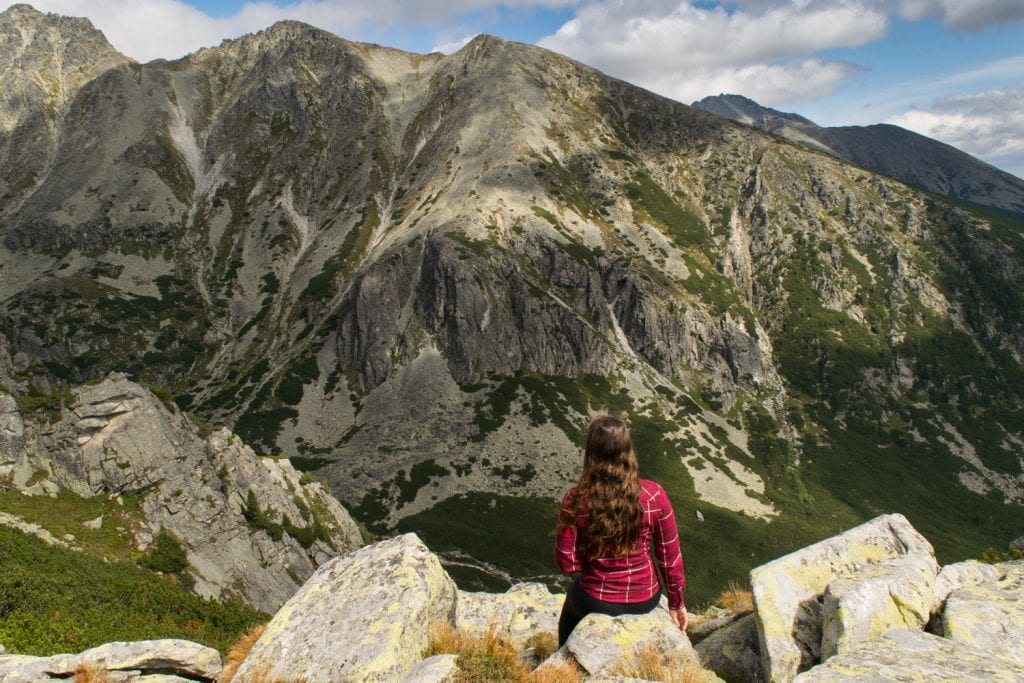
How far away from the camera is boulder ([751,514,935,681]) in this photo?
31.6 feet

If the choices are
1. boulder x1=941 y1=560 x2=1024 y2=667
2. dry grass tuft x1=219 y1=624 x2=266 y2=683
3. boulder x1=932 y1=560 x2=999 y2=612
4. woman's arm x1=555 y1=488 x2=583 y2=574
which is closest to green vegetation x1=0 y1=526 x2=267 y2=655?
dry grass tuft x1=219 y1=624 x2=266 y2=683

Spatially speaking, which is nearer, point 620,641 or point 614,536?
point 614,536

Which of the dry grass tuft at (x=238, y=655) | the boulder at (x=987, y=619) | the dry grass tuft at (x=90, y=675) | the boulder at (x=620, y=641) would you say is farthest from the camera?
the dry grass tuft at (x=238, y=655)

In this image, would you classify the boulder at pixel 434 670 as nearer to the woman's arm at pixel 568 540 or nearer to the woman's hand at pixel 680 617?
the woman's arm at pixel 568 540

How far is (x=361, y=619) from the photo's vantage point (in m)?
10.7

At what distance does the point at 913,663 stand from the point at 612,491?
182 inches

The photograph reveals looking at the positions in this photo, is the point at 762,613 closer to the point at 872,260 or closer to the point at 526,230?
the point at 526,230

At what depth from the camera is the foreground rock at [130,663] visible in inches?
400

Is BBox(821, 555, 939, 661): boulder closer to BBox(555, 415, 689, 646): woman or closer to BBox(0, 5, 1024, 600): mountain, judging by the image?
BBox(555, 415, 689, 646): woman

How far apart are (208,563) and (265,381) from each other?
425 feet

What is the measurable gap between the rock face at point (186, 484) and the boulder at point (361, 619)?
26.8 m

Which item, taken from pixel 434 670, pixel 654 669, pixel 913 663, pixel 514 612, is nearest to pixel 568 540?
pixel 654 669

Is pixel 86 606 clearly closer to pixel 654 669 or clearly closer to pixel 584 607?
pixel 584 607

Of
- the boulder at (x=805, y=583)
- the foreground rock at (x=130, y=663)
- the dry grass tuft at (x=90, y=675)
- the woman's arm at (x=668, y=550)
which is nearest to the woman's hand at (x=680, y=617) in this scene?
the woman's arm at (x=668, y=550)
